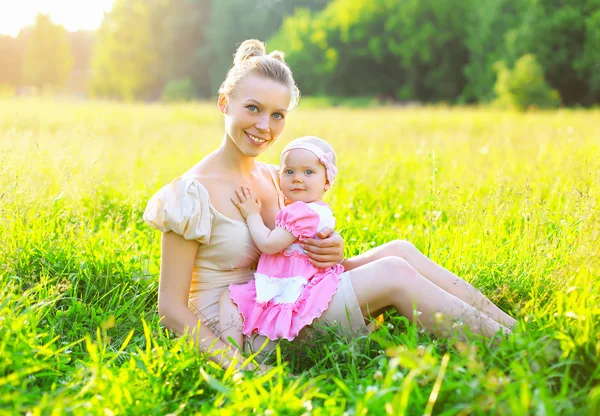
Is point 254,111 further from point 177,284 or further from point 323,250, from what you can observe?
point 177,284

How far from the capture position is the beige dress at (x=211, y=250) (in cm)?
273

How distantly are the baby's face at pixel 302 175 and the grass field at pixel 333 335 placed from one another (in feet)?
2.51

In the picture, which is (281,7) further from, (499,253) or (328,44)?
(499,253)

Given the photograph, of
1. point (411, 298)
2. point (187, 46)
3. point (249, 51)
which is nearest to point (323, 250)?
point (411, 298)

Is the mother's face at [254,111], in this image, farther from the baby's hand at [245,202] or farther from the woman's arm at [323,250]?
the woman's arm at [323,250]

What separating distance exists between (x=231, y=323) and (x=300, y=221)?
581 millimetres

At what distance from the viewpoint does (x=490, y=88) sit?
30.9 meters

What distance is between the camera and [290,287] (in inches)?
110

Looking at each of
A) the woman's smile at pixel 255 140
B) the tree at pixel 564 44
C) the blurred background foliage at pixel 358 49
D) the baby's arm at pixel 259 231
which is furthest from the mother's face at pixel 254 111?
the tree at pixel 564 44

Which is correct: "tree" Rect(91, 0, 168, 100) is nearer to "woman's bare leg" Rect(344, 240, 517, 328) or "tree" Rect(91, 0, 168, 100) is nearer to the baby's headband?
the baby's headband

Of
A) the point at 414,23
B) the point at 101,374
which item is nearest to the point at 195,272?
the point at 101,374

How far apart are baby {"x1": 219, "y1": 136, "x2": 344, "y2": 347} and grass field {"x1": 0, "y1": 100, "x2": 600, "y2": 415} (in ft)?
0.59

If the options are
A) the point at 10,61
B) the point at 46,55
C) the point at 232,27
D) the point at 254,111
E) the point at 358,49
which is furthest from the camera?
the point at 10,61

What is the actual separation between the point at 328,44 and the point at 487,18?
1024 centimetres
